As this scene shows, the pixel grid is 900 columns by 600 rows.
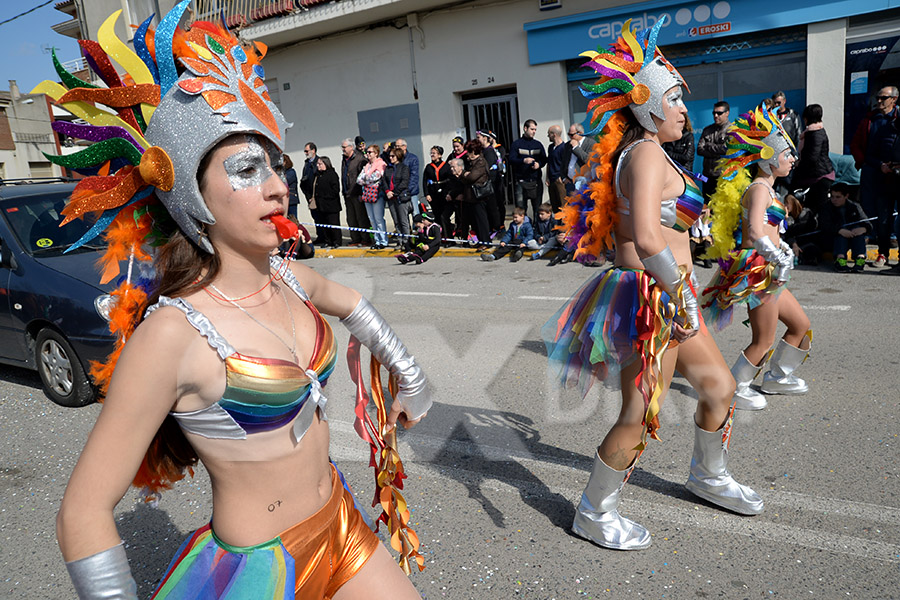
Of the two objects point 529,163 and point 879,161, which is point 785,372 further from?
point 529,163

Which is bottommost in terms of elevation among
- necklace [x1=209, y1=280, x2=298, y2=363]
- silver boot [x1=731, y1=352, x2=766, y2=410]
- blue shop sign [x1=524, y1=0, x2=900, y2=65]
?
silver boot [x1=731, y1=352, x2=766, y2=410]

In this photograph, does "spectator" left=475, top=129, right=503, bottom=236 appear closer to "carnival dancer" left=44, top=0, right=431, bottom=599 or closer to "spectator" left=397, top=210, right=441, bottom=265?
"spectator" left=397, top=210, right=441, bottom=265

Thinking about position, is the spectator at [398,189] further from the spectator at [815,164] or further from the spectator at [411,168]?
the spectator at [815,164]

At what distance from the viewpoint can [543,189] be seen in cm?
1327

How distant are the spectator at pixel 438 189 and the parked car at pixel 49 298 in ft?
25.3

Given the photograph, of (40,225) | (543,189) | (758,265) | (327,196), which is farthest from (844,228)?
(327,196)

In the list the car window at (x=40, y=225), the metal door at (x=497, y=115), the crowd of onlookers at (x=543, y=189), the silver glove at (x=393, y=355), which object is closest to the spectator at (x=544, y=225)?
the crowd of onlookers at (x=543, y=189)

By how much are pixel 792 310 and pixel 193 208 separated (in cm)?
432

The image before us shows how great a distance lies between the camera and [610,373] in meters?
3.31

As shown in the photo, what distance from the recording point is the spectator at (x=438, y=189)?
13362 mm

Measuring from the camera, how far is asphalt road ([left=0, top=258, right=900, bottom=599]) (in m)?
3.10

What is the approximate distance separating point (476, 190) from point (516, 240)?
4.19ft

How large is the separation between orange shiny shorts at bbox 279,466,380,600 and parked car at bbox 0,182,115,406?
4.07 m

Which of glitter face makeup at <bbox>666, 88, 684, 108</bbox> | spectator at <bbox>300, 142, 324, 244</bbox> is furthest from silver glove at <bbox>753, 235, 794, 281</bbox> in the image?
spectator at <bbox>300, 142, 324, 244</bbox>
